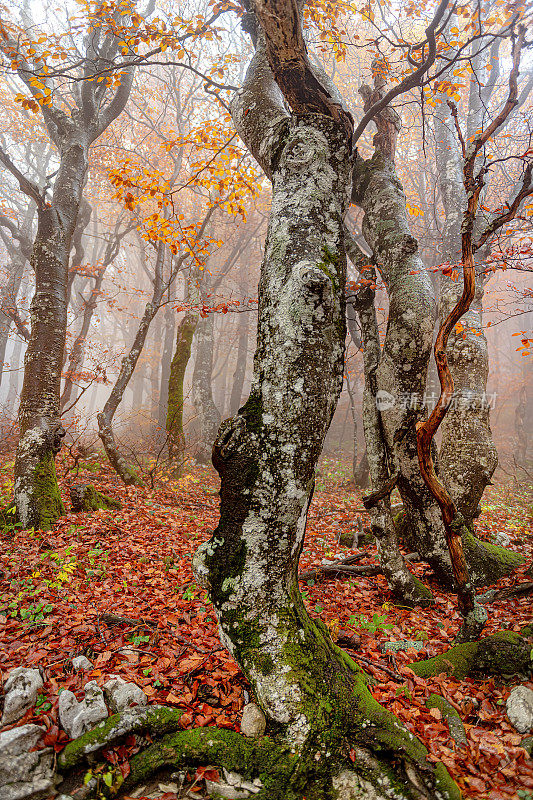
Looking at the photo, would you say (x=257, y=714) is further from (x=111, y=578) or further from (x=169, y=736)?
(x=111, y=578)

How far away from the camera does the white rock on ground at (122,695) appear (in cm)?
275

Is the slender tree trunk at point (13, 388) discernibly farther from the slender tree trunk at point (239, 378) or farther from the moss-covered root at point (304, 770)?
the moss-covered root at point (304, 770)

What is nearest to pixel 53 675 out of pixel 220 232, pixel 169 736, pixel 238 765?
pixel 169 736

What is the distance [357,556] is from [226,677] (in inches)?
126

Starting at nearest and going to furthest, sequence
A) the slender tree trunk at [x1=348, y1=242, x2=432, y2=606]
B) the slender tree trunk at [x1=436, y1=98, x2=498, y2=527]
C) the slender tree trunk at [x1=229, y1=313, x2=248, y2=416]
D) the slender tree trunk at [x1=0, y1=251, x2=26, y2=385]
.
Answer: the slender tree trunk at [x1=348, y1=242, x2=432, y2=606] → the slender tree trunk at [x1=436, y1=98, x2=498, y2=527] → the slender tree trunk at [x1=0, y1=251, x2=26, y2=385] → the slender tree trunk at [x1=229, y1=313, x2=248, y2=416]

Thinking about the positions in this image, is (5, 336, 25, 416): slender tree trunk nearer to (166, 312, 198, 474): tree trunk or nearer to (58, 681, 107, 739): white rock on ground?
(166, 312, 198, 474): tree trunk

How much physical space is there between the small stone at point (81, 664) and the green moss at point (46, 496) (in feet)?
10.9

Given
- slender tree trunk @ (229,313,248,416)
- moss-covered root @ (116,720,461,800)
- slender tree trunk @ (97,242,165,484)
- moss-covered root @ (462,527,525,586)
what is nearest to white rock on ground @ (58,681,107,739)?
moss-covered root @ (116,720,461,800)

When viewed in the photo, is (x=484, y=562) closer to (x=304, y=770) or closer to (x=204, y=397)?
(x=304, y=770)

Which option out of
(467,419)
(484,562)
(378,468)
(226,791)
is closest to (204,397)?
(467,419)

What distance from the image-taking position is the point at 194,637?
150 inches

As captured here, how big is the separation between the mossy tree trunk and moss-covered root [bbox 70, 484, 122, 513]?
202 inches

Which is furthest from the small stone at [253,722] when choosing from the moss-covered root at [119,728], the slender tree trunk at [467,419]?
the slender tree trunk at [467,419]

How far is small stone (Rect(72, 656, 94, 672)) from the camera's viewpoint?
315 cm
